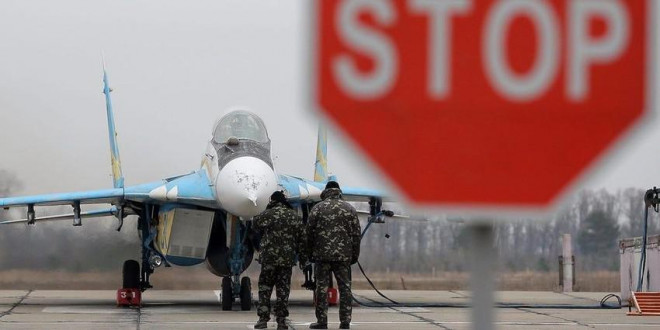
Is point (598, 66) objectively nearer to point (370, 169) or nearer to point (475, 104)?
point (475, 104)

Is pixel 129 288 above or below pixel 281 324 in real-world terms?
above

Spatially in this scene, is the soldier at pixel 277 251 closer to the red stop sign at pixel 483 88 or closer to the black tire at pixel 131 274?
the black tire at pixel 131 274

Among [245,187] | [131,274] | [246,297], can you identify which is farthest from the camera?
[131,274]

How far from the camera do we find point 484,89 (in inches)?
103

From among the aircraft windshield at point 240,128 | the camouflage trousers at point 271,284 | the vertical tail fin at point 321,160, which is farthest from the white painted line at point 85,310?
the vertical tail fin at point 321,160

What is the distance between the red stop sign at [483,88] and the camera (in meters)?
2.57

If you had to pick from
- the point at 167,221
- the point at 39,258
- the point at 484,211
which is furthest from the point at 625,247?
the point at 484,211

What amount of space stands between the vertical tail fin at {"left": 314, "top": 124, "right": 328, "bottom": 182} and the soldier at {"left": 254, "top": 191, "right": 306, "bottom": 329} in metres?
7.69

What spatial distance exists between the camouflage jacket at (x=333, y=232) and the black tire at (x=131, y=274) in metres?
5.76

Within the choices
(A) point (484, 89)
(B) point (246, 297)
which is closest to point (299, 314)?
(B) point (246, 297)

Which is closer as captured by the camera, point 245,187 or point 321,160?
point 245,187

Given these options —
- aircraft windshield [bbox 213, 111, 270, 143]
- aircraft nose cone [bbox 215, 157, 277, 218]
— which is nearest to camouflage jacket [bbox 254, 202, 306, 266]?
aircraft nose cone [bbox 215, 157, 277, 218]

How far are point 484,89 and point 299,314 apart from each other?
14221 millimetres

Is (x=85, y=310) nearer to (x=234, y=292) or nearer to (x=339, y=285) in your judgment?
(x=234, y=292)
